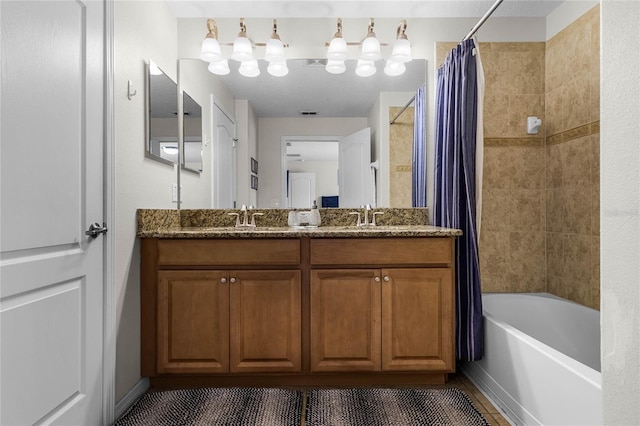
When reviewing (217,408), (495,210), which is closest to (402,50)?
(495,210)

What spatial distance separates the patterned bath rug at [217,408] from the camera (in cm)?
169

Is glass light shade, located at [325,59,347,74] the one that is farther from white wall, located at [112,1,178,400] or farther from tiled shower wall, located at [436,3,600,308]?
white wall, located at [112,1,178,400]

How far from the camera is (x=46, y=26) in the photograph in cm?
131

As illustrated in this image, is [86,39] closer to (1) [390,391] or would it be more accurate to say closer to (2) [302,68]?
(2) [302,68]

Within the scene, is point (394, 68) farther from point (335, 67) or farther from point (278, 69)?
point (278, 69)

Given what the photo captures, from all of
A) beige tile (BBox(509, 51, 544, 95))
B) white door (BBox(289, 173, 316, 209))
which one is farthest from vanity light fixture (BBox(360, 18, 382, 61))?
beige tile (BBox(509, 51, 544, 95))

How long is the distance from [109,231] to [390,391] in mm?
1590

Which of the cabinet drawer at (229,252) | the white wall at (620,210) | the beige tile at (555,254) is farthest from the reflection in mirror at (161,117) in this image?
the beige tile at (555,254)

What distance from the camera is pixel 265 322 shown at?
1937 mm

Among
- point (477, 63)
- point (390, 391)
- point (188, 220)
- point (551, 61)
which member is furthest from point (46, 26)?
point (551, 61)

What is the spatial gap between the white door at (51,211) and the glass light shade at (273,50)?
102cm

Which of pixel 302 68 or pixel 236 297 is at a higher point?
pixel 302 68

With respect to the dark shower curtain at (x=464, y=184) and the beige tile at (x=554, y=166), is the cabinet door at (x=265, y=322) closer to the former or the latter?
the dark shower curtain at (x=464, y=184)

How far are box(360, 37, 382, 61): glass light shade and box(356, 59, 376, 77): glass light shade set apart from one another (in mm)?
42
